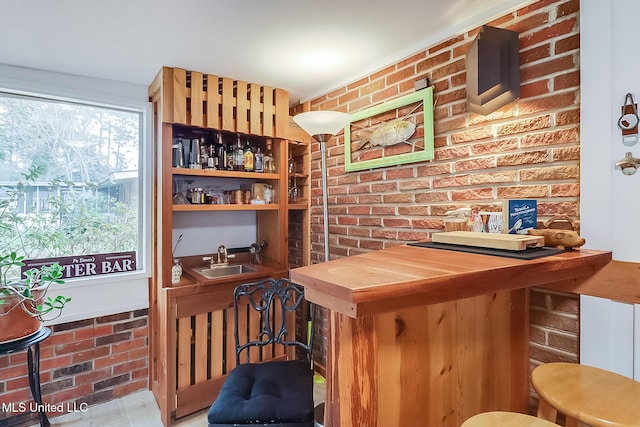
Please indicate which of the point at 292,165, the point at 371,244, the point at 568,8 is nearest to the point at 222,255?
the point at 292,165

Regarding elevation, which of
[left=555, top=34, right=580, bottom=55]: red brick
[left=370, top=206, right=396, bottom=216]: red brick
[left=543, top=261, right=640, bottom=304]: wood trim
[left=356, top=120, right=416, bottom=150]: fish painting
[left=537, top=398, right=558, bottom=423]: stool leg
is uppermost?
[left=555, top=34, right=580, bottom=55]: red brick

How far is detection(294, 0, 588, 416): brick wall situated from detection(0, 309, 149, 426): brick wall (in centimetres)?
185

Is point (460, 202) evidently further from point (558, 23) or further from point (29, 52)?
point (29, 52)

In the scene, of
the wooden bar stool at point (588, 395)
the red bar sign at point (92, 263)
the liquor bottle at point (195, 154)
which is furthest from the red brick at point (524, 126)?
the red bar sign at point (92, 263)

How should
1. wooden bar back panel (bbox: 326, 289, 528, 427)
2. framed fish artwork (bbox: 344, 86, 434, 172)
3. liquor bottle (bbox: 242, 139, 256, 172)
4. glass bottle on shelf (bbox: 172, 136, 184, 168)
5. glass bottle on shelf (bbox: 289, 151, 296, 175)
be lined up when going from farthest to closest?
glass bottle on shelf (bbox: 289, 151, 296, 175) < liquor bottle (bbox: 242, 139, 256, 172) < glass bottle on shelf (bbox: 172, 136, 184, 168) < framed fish artwork (bbox: 344, 86, 434, 172) < wooden bar back panel (bbox: 326, 289, 528, 427)

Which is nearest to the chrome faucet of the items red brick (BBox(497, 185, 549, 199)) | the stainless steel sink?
the stainless steel sink

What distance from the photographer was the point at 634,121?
118cm

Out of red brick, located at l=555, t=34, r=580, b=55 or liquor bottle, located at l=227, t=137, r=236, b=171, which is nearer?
red brick, located at l=555, t=34, r=580, b=55

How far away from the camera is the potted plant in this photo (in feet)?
5.64

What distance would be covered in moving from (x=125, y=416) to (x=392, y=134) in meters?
2.57

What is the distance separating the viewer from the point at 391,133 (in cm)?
204

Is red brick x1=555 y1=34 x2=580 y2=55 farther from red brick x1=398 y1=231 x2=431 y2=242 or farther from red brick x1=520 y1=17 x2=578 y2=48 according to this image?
red brick x1=398 y1=231 x2=431 y2=242

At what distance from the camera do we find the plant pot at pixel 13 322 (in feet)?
5.55

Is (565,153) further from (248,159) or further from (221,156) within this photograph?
(221,156)
